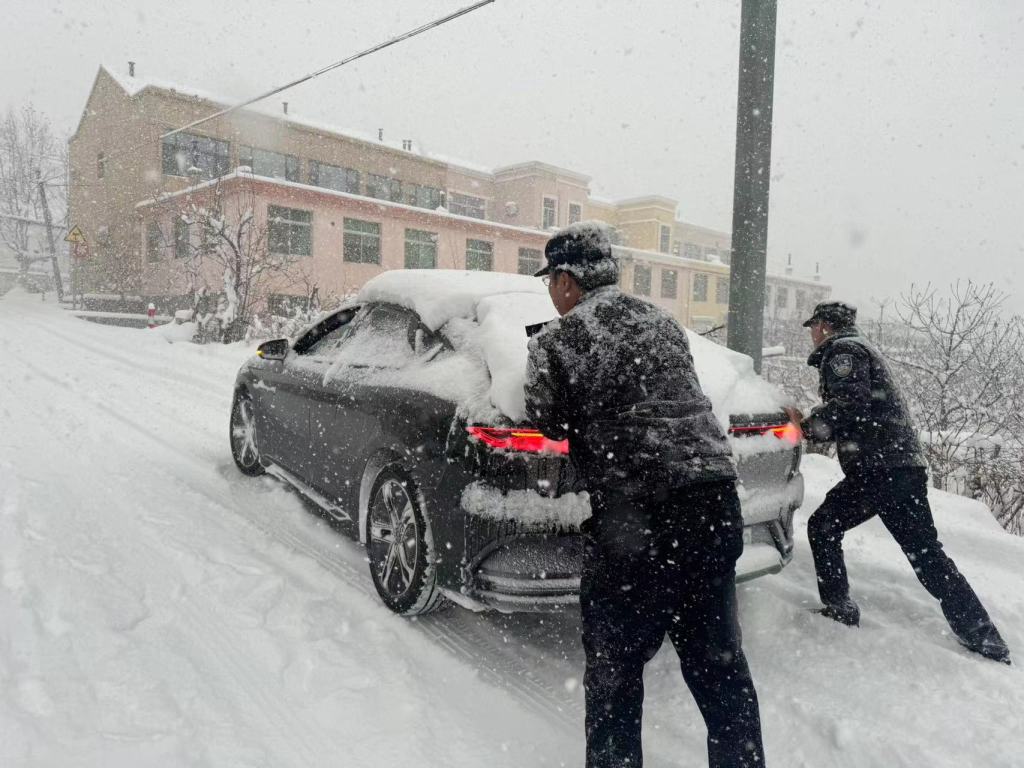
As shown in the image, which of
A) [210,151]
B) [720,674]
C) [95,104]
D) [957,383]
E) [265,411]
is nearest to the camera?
[720,674]

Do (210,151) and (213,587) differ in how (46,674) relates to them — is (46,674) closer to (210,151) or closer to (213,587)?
(213,587)

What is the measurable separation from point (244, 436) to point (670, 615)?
4505 millimetres

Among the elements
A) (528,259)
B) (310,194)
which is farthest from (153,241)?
(528,259)

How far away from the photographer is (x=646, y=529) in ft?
6.30

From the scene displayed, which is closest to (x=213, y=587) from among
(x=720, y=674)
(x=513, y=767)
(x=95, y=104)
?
(x=513, y=767)

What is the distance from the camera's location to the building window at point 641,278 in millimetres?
37469

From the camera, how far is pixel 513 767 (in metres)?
2.35

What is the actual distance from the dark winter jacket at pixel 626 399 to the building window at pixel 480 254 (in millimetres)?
28133

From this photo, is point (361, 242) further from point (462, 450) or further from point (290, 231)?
point (462, 450)

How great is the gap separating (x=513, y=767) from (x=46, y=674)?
5.90ft

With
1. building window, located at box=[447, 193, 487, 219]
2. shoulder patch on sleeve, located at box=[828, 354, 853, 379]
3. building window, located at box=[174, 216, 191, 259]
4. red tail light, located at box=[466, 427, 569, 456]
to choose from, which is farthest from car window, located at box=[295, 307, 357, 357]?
building window, located at box=[447, 193, 487, 219]

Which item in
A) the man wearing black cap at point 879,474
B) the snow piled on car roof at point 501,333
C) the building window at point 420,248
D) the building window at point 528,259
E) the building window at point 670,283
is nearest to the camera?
the snow piled on car roof at point 501,333

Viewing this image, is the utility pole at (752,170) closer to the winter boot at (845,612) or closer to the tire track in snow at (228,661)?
the winter boot at (845,612)

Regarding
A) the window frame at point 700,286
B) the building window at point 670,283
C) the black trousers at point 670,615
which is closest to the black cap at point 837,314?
the black trousers at point 670,615
